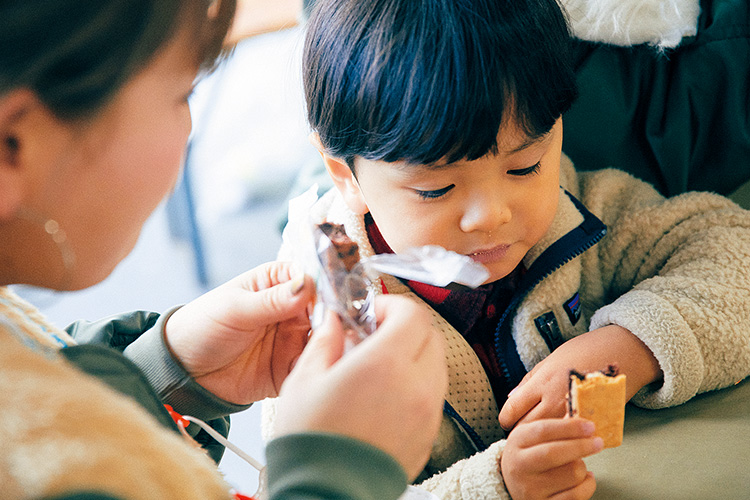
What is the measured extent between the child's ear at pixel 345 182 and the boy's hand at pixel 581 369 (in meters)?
0.36

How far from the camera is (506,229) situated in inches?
34.4

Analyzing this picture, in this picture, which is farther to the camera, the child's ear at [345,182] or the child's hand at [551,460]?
the child's ear at [345,182]

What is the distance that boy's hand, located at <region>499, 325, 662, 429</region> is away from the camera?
85 cm

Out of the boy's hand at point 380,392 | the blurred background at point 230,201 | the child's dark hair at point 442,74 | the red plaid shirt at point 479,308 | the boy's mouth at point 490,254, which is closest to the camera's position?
the boy's hand at point 380,392

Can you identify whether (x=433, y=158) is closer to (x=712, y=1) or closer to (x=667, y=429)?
(x=667, y=429)

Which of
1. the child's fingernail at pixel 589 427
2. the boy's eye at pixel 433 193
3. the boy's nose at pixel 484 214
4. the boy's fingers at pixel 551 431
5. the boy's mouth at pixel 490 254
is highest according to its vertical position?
the boy's eye at pixel 433 193

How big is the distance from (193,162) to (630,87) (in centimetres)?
171

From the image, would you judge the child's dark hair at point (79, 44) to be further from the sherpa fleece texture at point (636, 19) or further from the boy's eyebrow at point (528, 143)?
the sherpa fleece texture at point (636, 19)

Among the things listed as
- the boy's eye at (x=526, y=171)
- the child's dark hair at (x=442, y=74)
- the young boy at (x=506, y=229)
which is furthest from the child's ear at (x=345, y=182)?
the boy's eye at (x=526, y=171)

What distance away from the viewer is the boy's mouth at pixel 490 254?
897 mm

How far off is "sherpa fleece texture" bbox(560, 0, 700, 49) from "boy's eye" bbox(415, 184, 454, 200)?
368mm

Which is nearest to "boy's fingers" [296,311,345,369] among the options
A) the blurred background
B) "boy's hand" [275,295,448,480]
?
"boy's hand" [275,295,448,480]

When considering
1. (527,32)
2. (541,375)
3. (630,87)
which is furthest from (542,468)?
(630,87)

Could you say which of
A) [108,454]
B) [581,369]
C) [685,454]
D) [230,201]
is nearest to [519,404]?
[581,369]
